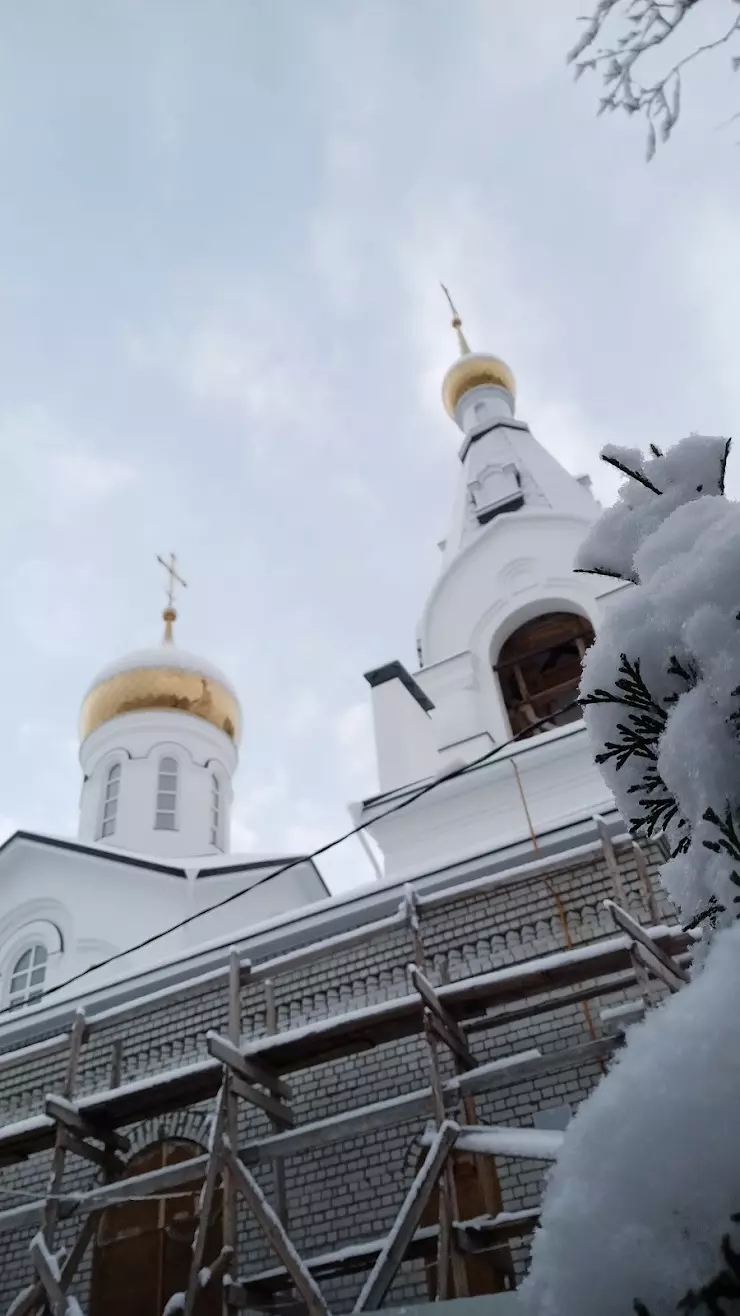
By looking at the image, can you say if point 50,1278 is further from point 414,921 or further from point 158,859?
point 158,859

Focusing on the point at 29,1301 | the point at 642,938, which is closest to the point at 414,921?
the point at 642,938

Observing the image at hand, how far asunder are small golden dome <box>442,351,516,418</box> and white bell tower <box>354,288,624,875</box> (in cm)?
508

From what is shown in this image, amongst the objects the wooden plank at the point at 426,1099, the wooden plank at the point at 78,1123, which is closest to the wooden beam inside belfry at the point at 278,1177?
the wooden plank at the point at 426,1099

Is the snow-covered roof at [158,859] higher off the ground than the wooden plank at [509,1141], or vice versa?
the snow-covered roof at [158,859]

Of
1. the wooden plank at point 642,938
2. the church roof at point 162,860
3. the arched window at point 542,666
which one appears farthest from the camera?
the church roof at point 162,860

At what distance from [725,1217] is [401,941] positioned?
610cm

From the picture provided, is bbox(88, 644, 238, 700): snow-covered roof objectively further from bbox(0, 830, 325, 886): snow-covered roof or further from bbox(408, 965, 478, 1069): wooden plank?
bbox(408, 965, 478, 1069): wooden plank

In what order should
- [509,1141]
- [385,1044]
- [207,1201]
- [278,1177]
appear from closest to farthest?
[509,1141] < [207,1201] < [278,1177] < [385,1044]

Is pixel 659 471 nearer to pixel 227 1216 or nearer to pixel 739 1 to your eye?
pixel 739 1

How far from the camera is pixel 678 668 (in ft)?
5.74

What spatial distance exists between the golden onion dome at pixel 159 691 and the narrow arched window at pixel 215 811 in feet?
2.74

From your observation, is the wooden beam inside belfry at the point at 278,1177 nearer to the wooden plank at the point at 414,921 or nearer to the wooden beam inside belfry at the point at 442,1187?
the wooden beam inside belfry at the point at 442,1187

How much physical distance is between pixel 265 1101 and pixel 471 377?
15.4m

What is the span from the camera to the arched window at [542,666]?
10.7 meters
